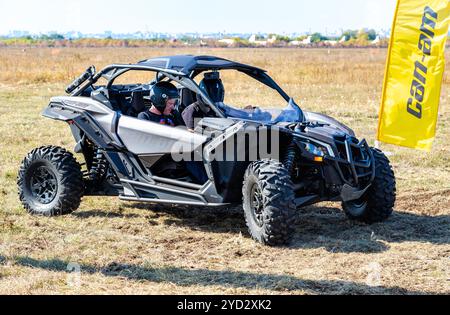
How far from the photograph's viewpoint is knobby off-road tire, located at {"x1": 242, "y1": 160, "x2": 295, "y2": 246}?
720cm

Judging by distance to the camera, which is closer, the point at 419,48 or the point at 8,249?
the point at 8,249

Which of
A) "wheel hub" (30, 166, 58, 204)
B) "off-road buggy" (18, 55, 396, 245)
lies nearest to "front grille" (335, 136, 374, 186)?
"off-road buggy" (18, 55, 396, 245)

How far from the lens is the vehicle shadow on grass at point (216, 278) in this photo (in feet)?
20.3

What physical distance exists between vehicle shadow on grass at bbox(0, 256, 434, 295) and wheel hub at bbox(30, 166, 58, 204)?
1907mm

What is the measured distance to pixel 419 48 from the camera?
1034cm

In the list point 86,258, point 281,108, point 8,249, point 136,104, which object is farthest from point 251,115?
point 8,249

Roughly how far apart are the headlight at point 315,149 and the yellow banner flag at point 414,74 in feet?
10.6

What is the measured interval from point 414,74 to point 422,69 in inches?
5.1

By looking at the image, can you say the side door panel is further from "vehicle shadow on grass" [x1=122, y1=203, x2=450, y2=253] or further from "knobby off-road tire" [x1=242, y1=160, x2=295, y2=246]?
"vehicle shadow on grass" [x1=122, y1=203, x2=450, y2=253]

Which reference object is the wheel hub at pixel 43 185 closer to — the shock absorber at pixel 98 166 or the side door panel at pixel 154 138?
the shock absorber at pixel 98 166

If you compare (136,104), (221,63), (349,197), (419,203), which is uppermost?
(221,63)

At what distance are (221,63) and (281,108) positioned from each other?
34.0 inches

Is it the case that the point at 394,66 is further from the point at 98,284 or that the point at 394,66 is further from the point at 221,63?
the point at 98,284

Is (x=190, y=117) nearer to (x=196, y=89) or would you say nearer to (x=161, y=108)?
(x=196, y=89)
